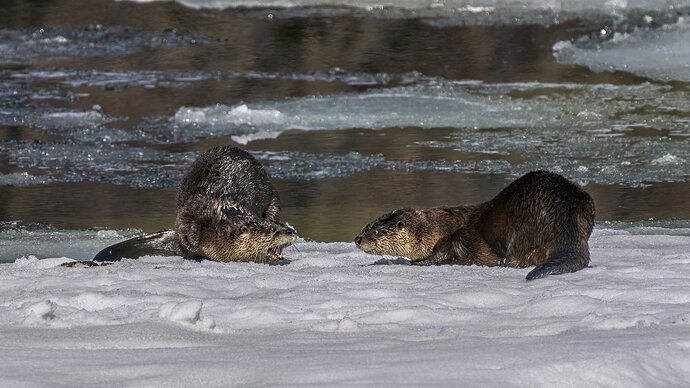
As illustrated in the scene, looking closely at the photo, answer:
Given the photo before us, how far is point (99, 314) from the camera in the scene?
500cm

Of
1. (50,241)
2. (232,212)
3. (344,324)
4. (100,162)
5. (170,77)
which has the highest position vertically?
(344,324)

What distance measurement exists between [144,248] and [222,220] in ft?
1.43

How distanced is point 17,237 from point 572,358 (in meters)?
4.63

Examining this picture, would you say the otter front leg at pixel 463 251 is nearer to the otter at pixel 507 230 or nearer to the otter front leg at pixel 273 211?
the otter at pixel 507 230

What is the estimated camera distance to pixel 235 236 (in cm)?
696

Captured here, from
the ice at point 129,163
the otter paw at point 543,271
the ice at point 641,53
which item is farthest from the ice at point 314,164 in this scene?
the ice at point 641,53

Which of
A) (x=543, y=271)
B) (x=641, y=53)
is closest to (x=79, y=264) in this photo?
(x=543, y=271)

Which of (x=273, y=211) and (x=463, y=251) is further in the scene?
(x=273, y=211)

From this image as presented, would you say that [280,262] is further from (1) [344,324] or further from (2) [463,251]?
(1) [344,324]

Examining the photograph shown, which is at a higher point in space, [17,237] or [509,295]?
[509,295]

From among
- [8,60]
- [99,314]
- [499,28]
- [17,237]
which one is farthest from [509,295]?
[499,28]

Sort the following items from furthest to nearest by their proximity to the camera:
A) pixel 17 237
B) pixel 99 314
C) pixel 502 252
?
1. pixel 17 237
2. pixel 502 252
3. pixel 99 314

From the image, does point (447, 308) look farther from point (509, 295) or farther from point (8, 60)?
point (8, 60)

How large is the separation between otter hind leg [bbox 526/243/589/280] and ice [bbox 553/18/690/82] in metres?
7.66
